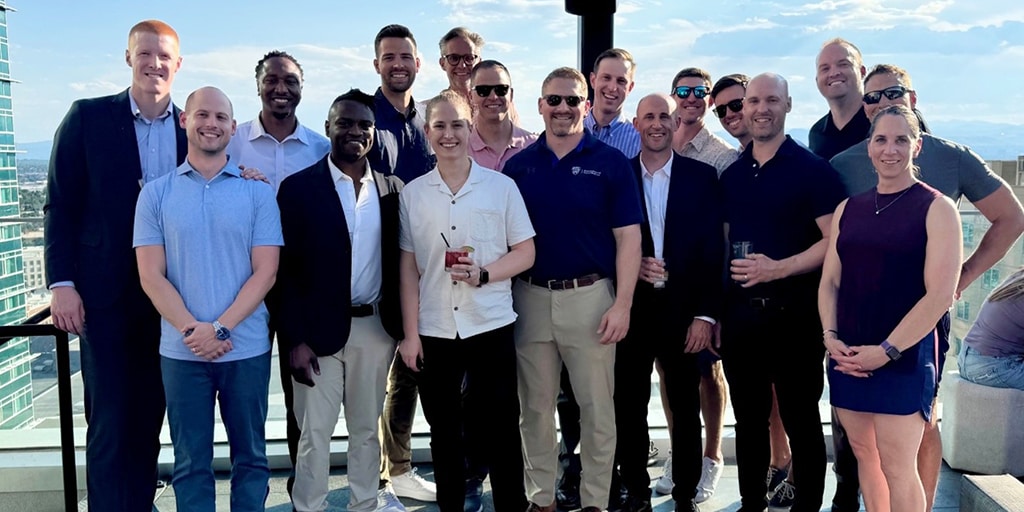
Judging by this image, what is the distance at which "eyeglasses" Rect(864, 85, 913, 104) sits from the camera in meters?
3.08

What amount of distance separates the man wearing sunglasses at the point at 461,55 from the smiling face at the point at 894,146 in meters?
1.92

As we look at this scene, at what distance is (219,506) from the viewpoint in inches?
134

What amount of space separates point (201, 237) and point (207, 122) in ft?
1.28

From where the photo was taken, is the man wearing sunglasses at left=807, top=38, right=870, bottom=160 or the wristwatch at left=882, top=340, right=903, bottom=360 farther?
the man wearing sunglasses at left=807, top=38, right=870, bottom=160

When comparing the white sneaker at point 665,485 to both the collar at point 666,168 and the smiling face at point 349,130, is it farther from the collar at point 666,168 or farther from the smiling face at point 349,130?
the smiling face at point 349,130

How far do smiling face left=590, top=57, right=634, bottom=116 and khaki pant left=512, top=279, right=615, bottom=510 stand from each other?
36.4 inches

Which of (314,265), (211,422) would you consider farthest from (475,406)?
Result: (211,422)

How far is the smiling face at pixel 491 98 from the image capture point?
318 centimetres

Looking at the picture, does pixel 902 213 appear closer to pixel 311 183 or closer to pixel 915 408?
pixel 915 408

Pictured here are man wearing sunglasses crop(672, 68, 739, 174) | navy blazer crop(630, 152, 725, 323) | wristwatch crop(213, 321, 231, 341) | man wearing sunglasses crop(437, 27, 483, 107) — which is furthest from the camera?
man wearing sunglasses crop(437, 27, 483, 107)

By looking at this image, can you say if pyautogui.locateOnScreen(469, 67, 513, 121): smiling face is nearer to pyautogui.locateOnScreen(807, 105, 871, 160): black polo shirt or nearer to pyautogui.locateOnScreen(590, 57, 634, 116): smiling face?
pyautogui.locateOnScreen(590, 57, 634, 116): smiling face

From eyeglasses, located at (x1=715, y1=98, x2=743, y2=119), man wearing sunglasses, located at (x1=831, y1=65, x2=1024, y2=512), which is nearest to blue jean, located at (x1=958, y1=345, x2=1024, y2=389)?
man wearing sunglasses, located at (x1=831, y1=65, x2=1024, y2=512)

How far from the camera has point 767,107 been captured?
290 cm

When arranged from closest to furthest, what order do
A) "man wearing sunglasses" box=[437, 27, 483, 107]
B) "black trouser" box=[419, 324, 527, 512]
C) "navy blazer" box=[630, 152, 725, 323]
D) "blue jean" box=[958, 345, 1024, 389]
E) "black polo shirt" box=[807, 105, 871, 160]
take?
"black trouser" box=[419, 324, 527, 512] → "navy blazer" box=[630, 152, 725, 323] → "black polo shirt" box=[807, 105, 871, 160] → "blue jean" box=[958, 345, 1024, 389] → "man wearing sunglasses" box=[437, 27, 483, 107]
